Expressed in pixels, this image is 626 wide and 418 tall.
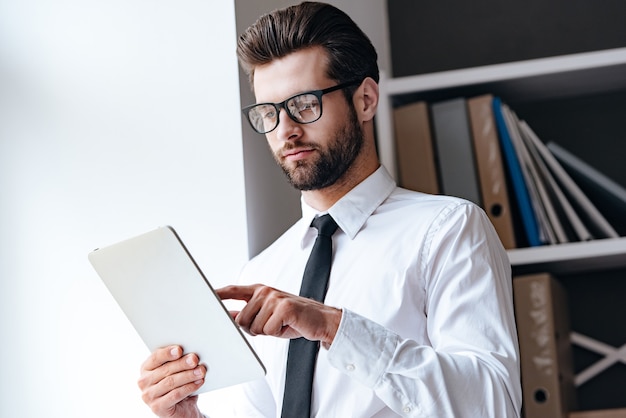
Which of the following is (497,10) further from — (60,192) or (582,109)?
(60,192)

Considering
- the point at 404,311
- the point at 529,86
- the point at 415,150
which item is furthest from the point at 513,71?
the point at 404,311

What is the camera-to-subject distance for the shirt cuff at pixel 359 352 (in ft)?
4.36

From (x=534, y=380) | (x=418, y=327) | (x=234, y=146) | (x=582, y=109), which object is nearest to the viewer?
(x=418, y=327)

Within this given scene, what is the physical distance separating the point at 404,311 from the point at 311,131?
0.33 m

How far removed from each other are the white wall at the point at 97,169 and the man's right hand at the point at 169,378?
40 centimetres

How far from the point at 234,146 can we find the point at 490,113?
0.58 meters

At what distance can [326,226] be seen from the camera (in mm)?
1682

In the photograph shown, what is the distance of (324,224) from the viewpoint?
169cm

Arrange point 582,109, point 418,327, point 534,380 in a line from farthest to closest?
point 582,109 < point 534,380 < point 418,327

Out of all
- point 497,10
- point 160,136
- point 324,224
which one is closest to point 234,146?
point 160,136

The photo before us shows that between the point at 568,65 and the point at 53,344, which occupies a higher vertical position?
the point at 568,65

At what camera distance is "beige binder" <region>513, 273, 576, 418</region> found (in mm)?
2023

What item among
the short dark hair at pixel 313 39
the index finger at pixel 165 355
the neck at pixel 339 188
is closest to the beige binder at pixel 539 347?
the neck at pixel 339 188

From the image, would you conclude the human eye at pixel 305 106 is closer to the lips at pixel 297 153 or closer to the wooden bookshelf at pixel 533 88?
the lips at pixel 297 153
